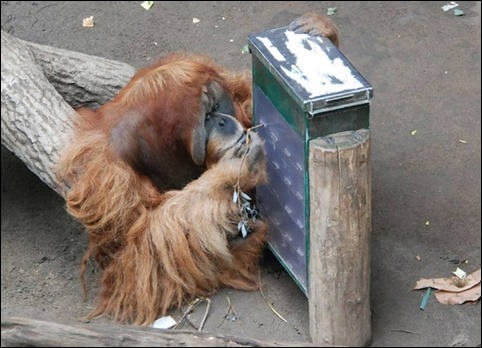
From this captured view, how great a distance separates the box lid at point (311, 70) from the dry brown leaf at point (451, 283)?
957 mm

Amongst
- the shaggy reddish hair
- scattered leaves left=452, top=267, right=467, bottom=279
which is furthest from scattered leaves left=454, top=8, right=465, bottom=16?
the shaggy reddish hair

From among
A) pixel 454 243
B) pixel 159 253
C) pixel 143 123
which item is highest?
pixel 143 123

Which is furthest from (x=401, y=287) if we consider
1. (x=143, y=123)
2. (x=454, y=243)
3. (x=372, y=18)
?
(x=372, y=18)

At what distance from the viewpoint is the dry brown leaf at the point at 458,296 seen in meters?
3.53

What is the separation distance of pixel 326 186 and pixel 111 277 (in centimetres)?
110

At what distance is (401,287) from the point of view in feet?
11.9

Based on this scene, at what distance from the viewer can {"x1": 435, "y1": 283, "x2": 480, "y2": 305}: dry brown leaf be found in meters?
3.53

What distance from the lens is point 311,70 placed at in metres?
3.20

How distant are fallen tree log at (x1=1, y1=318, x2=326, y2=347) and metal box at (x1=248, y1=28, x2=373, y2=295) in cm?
52

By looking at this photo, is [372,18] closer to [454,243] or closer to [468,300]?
[454,243]

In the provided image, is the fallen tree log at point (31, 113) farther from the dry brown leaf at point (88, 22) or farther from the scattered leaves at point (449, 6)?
the scattered leaves at point (449, 6)

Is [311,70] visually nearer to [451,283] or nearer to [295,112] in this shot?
[295,112]

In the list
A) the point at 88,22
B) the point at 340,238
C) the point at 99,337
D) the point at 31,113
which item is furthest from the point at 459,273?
the point at 88,22

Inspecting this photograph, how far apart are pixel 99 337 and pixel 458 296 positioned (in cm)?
143
